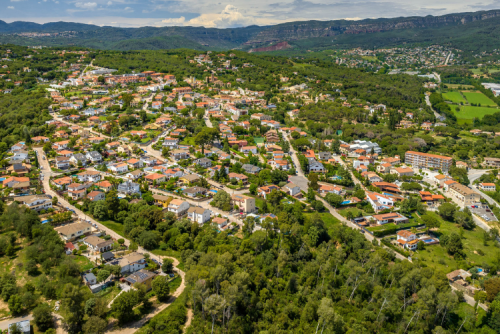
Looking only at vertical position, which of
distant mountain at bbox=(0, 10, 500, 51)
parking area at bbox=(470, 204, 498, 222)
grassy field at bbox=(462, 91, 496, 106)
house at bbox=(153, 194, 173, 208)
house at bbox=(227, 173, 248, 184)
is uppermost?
distant mountain at bbox=(0, 10, 500, 51)

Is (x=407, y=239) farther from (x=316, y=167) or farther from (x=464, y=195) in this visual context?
(x=316, y=167)

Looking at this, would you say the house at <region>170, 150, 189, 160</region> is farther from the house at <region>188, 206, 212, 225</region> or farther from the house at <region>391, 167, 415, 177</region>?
the house at <region>391, 167, 415, 177</region>

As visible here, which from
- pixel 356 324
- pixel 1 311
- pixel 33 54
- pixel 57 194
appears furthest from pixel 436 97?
pixel 33 54

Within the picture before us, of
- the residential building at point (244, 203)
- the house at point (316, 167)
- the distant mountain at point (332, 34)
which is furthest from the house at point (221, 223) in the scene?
the distant mountain at point (332, 34)

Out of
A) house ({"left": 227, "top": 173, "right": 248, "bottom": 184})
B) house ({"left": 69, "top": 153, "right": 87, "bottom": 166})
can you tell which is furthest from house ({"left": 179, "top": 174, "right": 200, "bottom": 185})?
house ({"left": 69, "top": 153, "right": 87, "bottom": 166})

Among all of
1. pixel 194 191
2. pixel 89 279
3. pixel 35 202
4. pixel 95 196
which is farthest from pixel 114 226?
pixel 194 191

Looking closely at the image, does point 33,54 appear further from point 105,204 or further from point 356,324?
point 356,324
